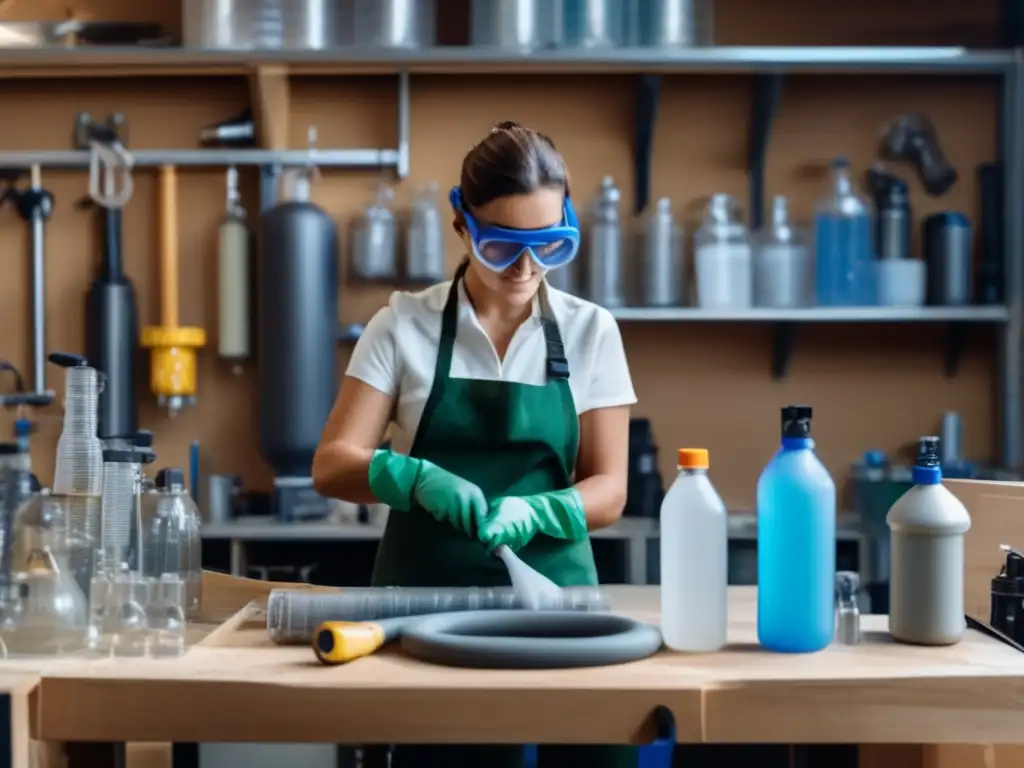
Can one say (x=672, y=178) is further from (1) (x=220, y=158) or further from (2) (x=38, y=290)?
(2) (x=38, y=290)

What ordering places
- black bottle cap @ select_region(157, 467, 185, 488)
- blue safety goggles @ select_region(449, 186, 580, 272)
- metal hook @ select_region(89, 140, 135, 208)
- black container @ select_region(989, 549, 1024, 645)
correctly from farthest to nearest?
metal hook @ select_region(89, 140, 135, 208) → blue safety goggles @ select_region(449, 186, 580, 272) → black bottle cap @ select_region(157, 467, 185, 488) → black container @ select_region(989, 549, 1024, 645)

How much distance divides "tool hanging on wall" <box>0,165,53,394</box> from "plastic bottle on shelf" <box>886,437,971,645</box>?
2489mm

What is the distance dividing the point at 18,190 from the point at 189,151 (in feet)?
1.63

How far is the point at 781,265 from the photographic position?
3.05 meters

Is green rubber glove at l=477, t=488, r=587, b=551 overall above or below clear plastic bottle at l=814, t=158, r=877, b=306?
below

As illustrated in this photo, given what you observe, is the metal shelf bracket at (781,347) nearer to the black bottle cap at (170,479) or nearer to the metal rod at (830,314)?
the metal rod at (830,314)

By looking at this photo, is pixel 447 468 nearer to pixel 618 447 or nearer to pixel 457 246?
pixel 618 447

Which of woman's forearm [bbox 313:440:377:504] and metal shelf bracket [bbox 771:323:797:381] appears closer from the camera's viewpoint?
woman's forearm [bbox 313:440:377:504]

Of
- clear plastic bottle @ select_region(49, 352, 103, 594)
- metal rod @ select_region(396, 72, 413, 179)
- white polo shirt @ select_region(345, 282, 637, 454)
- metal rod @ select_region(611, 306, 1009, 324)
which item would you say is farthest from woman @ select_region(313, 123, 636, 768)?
metal rod @ select_region(396, 72, 413, 179)

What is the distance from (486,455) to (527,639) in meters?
0.67

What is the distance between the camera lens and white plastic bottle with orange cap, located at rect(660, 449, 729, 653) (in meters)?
1.21

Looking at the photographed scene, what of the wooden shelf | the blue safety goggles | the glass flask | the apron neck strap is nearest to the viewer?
the glass flask

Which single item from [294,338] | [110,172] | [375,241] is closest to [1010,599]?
[294,338]

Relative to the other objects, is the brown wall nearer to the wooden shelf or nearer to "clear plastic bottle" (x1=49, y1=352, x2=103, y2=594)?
the wooden shelf
